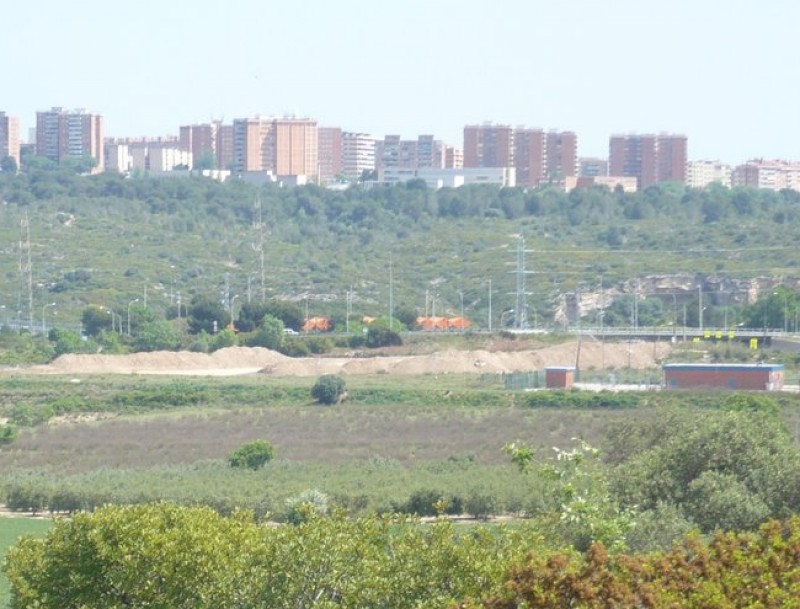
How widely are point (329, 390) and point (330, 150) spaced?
14199 cm

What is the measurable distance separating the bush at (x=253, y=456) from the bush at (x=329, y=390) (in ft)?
49.1

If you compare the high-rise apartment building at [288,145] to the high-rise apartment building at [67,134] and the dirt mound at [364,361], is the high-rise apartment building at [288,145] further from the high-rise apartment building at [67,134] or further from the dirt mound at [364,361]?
the dirt mound at [364,361]

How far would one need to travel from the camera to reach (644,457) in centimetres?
2709

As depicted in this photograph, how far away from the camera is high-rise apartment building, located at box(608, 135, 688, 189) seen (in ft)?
580

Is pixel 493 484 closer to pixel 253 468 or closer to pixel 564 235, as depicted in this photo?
pixel 253 468

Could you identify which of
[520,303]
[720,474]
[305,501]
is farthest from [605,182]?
[720,474]

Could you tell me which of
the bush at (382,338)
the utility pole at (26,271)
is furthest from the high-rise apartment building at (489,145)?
the bush at (382,338)

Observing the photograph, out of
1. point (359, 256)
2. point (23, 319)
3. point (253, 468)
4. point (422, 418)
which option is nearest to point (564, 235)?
point (359, 256)

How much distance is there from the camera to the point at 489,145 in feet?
589

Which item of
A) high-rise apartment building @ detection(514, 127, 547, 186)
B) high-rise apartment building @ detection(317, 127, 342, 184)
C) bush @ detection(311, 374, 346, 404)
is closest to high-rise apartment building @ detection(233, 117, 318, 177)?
high-rise apartment building @ detection(317, 127, 342, 184)


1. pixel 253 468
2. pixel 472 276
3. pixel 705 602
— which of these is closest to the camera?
pixel 705 602

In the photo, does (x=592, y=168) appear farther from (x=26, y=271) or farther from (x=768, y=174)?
(x=26, y=271)

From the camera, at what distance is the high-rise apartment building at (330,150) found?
632 feet

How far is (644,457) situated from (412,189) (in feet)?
402
